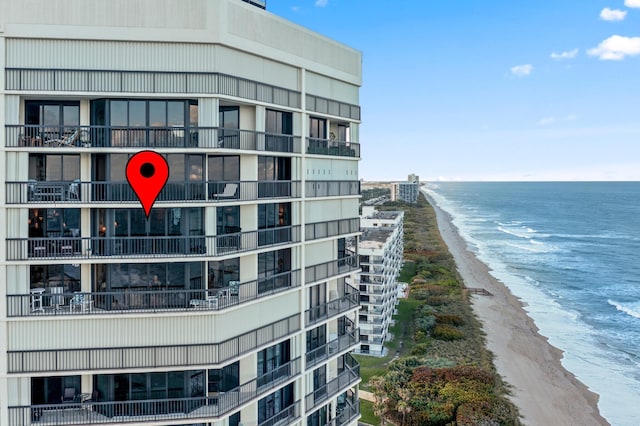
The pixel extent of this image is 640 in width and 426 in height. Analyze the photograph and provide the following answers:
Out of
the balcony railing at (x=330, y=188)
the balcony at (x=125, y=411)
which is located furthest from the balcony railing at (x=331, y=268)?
the balcony at (x=125, y=411)

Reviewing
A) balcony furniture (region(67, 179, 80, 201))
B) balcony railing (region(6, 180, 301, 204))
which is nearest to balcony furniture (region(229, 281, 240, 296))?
balcony railing (region(6, 180, 301, 204))

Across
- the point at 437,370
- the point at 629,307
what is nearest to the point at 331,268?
the point at 437,370

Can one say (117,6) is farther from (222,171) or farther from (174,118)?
(222,171)

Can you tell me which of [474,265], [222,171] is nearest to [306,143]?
[222,171]

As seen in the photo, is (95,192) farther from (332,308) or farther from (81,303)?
(332,308)

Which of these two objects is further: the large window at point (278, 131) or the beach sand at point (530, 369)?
the beach sand at point (530, 369)

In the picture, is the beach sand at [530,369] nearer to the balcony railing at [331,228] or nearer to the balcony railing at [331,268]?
the balcony railing at [331,268]
